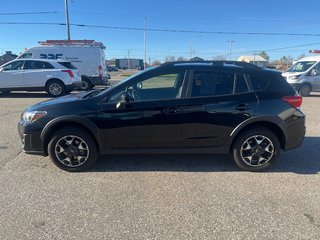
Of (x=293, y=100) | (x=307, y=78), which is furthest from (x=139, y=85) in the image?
(x=307, y=78)

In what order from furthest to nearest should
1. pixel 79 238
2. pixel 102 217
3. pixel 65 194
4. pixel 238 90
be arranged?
pixel 238 90 < pixel 65 194 < pixel 102 217 < pixel 79 238

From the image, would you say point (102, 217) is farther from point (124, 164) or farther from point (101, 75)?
point (101, 75)

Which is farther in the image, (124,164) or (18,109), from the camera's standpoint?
(18,109)

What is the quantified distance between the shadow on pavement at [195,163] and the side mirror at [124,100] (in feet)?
3.39

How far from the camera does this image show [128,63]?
9712cm

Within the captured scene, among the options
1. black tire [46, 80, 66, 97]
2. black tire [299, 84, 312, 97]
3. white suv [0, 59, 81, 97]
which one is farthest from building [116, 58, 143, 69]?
black tire [299, 84, 312, 97]

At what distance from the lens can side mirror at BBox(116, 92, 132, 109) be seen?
3.90 metres

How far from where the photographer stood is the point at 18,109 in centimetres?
958

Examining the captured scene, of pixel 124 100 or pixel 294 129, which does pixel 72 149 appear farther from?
pixel 294 129

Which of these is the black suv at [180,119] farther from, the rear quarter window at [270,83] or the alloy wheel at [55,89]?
the alloy wheel at [55,89]

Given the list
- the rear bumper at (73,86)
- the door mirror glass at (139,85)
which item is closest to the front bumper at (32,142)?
the door mirror glass at (139,85)

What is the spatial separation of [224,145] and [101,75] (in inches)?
519

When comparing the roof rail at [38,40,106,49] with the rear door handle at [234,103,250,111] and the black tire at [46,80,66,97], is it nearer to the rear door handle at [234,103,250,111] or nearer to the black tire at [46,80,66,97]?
the black tire at [46,80,66,97]

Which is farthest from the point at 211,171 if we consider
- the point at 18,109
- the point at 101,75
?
the point at 101,75
